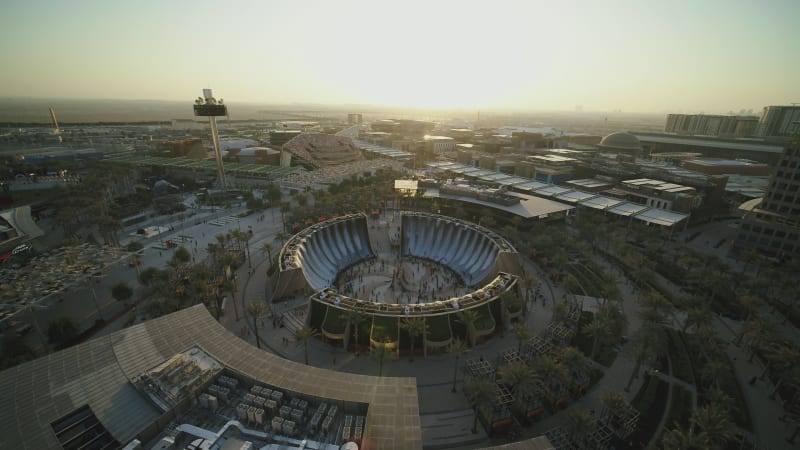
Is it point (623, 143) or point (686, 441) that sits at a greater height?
point (623, 143)

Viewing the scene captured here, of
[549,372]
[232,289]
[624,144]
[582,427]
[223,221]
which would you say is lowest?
[223,221]

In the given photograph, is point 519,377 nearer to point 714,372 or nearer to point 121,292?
point 714,372

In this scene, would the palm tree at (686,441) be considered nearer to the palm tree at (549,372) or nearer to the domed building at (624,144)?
the palm tree at (549,372)

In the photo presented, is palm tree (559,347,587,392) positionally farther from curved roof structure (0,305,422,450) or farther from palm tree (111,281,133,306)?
palm tree (111,281,133,306)

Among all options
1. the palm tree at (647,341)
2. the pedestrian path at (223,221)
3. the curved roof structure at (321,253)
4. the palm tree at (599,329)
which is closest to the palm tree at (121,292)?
the curved roof structure at (321,253)

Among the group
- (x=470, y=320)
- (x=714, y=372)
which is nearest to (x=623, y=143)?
(x=714, y=372)

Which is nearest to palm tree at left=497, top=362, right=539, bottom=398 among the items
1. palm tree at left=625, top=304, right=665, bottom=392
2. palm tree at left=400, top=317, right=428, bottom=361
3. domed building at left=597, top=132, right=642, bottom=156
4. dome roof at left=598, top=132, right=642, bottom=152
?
palm tree at left=400, top=317, right=428, bottom=361
